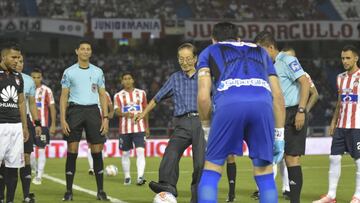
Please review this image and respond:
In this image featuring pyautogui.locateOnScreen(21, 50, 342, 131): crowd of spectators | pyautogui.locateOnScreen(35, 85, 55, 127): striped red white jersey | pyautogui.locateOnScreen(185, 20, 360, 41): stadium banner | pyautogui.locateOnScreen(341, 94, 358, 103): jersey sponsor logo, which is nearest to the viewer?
pyautogui.locateOnScreen(341, 94, 358, 103): jersey sponsor logo

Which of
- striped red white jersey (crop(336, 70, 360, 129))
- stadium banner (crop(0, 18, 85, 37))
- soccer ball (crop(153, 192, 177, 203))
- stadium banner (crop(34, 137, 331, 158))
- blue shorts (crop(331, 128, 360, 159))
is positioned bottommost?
stadium banner (crop(34, 137, 331, 158))

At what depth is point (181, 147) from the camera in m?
10.9

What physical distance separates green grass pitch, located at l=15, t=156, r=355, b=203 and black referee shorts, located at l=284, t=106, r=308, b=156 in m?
1.76


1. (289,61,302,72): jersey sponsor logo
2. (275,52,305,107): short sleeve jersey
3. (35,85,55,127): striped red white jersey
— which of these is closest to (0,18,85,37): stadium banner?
(35,85,55,127): striped red white jersey

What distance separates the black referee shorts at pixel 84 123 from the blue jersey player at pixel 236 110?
5.03m

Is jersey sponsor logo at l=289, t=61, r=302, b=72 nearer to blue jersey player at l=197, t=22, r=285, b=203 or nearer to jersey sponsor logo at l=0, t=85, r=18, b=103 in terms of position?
blue jersey player at l=197, t=22, r=285, b=203

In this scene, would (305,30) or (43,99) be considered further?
(305,30)

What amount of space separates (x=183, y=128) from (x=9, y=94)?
2404mm

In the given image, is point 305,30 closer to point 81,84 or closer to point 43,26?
point 43,26

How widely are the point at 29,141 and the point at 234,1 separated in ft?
98.2

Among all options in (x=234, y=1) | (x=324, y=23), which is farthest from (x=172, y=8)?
(x=324, y=23)

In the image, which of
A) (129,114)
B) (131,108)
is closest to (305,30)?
(131,108)

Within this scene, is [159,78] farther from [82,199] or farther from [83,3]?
[82,199]

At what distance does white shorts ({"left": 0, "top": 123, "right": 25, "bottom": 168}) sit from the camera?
35.0 feet
